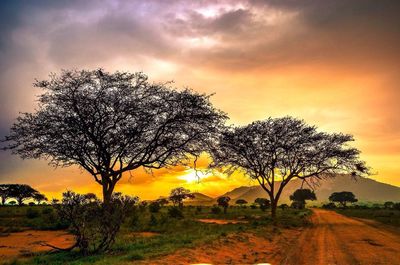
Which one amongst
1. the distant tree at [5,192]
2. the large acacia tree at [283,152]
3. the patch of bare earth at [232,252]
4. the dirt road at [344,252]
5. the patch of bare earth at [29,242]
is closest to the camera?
Answer: the patch of bare earth at [232,252]

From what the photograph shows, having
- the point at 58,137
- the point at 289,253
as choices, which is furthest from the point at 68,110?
the point at 289,253

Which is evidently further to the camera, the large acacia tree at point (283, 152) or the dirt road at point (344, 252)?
the large acacia tree at point (283, 152)

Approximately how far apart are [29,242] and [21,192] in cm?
7363

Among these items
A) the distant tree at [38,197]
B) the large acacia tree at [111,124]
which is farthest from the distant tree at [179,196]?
the large acacia tree at [111,124]

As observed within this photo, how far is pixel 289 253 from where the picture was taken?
17.7 meters

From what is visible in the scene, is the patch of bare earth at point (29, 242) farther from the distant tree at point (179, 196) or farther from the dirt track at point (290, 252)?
the distant tree at point (179, 196)

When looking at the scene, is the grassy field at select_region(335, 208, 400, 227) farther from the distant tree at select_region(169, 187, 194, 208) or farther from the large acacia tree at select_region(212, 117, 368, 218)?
the distant tree at select_region(169, 187, 194, 208)

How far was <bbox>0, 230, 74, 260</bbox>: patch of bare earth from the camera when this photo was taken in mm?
18812

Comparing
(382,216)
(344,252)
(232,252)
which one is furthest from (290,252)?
(382,216)

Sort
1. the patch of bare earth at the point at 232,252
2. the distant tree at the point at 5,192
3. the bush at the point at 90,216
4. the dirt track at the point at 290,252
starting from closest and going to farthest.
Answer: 1. the patch of bare earth at the point at 232,252
2. the dirt track at the point at 290,252
3. the bush at the point at 90,216
4. the distant tree at the point at 5,192

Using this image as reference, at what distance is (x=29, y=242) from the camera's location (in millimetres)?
22141

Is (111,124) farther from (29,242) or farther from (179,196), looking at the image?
(179,196)

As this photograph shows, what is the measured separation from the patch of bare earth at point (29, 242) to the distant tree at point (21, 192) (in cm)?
6582

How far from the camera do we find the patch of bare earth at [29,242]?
61.7 ft
